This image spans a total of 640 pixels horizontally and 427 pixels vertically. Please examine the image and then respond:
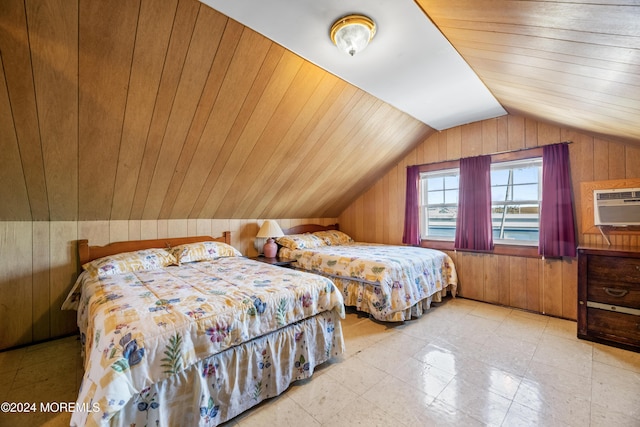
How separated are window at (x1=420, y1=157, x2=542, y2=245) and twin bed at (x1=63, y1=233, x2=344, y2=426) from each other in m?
2.62

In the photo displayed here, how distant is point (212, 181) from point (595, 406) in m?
3.53

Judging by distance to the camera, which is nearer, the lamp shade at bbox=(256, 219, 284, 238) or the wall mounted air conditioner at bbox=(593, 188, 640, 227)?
the wall mounted air conditioner at bbox=(593, 188, 640, 227)

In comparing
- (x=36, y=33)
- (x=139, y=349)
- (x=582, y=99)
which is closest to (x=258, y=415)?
(x=139, y=349)

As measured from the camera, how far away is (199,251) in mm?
2986

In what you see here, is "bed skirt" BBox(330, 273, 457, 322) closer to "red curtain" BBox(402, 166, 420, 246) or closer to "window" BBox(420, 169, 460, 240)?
"red curtain" BBox(402, 166, 420, 246)

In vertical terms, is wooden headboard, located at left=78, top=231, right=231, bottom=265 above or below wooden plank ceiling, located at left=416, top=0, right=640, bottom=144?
below

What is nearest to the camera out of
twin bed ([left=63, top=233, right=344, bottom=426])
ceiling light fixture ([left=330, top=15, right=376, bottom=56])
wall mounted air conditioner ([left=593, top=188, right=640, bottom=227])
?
twin bed ([left=63, top=233, right=344, bottom=426])

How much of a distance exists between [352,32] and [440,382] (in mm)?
2463

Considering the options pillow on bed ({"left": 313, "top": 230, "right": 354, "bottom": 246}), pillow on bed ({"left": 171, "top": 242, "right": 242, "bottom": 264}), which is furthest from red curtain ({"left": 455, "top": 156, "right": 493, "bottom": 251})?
pillow on bed ({"left": 171, "top": 242, "right": 242, "bottom": 264})

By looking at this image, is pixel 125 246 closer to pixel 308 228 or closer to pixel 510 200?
pixel 308 228

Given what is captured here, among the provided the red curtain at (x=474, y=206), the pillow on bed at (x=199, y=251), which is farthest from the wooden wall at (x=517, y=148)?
A: the pillow on bed at (x=199, y=251)

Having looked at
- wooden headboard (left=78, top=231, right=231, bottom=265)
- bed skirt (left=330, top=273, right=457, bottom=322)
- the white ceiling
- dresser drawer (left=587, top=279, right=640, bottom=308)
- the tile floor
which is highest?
the white ceiling

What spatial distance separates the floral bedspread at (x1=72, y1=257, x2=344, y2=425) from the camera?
1.13 meters

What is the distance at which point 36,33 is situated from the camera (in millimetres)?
1422
